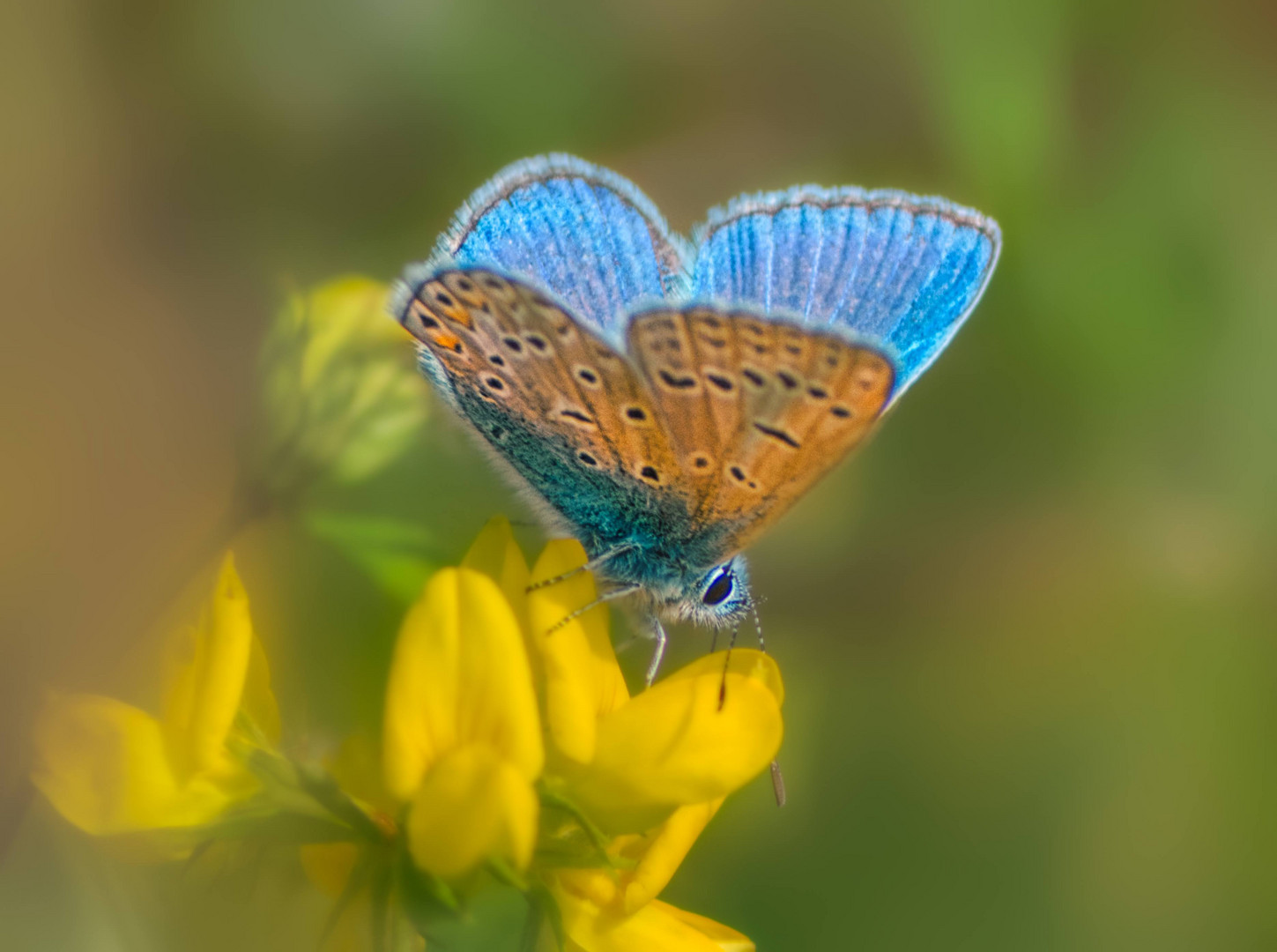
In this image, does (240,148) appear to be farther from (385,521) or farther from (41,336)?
(385,521)

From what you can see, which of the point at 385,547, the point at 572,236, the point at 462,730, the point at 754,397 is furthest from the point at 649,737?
the point at 572,236

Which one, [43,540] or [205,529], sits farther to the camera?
[43,540]

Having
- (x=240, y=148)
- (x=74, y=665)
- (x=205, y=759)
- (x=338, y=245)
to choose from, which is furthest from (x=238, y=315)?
(x=205, y=759)

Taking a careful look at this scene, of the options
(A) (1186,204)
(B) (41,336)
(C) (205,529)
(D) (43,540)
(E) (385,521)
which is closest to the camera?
(E) (385,521)

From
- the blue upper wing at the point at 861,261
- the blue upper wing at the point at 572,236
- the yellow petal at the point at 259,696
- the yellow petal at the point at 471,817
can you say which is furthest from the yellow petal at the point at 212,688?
the blue upper wing at the point at 861,261

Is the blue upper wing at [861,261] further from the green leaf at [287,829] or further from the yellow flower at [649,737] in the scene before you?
the green leaf at [287,829]

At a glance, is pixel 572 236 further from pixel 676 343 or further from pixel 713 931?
pixel 713 931

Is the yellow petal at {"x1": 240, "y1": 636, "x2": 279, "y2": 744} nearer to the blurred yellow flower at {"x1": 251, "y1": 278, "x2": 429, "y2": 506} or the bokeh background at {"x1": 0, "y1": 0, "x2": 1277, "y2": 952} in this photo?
the blurred yellow flower at {"x1": 251, "y1": 278, "x2": 429, "y2": 506}
